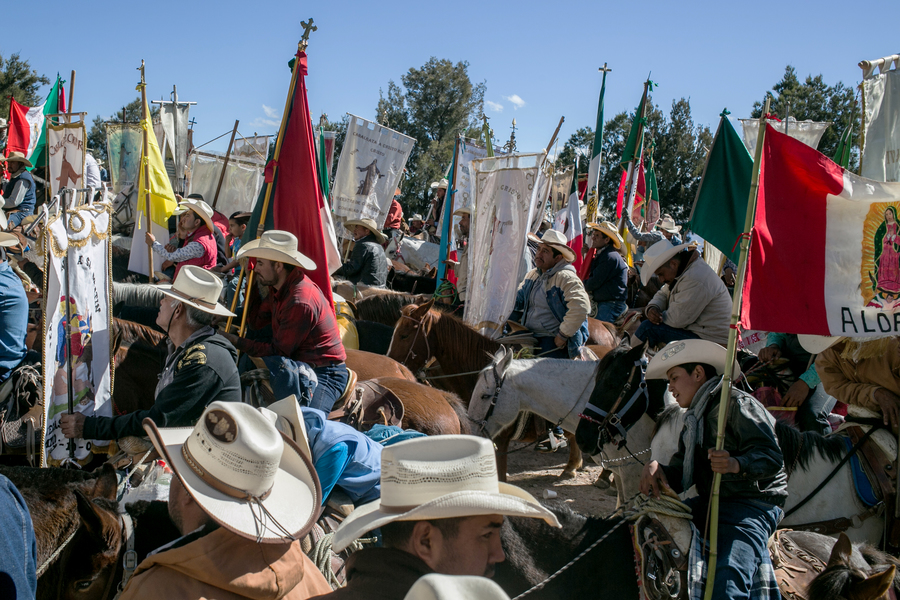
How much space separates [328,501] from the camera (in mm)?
3547

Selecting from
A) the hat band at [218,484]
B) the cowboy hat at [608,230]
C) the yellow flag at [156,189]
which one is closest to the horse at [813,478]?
the hat band at [218,484]

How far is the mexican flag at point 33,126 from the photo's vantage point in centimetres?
1460

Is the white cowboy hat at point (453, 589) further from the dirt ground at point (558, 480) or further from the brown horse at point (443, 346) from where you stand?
the brown horse at point (443, 346)

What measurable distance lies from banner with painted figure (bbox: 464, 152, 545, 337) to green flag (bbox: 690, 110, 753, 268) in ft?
14.5

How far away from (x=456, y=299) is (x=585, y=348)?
3.24 meters

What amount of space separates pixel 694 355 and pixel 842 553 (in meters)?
Result: 1.23

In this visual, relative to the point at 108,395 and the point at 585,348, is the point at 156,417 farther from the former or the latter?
the point at 585,348

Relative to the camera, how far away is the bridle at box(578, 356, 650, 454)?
15.5 feet

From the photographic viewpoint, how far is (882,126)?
625 cm

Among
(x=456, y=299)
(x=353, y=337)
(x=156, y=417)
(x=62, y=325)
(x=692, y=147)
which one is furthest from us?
(x=692, y=147)

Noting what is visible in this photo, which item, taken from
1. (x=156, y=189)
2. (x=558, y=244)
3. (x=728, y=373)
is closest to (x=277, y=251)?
(x=728, y=373)

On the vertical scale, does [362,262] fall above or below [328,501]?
above

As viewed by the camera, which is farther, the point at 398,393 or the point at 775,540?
the point at 398,393

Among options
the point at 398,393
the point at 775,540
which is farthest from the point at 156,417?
the point at 775,540
